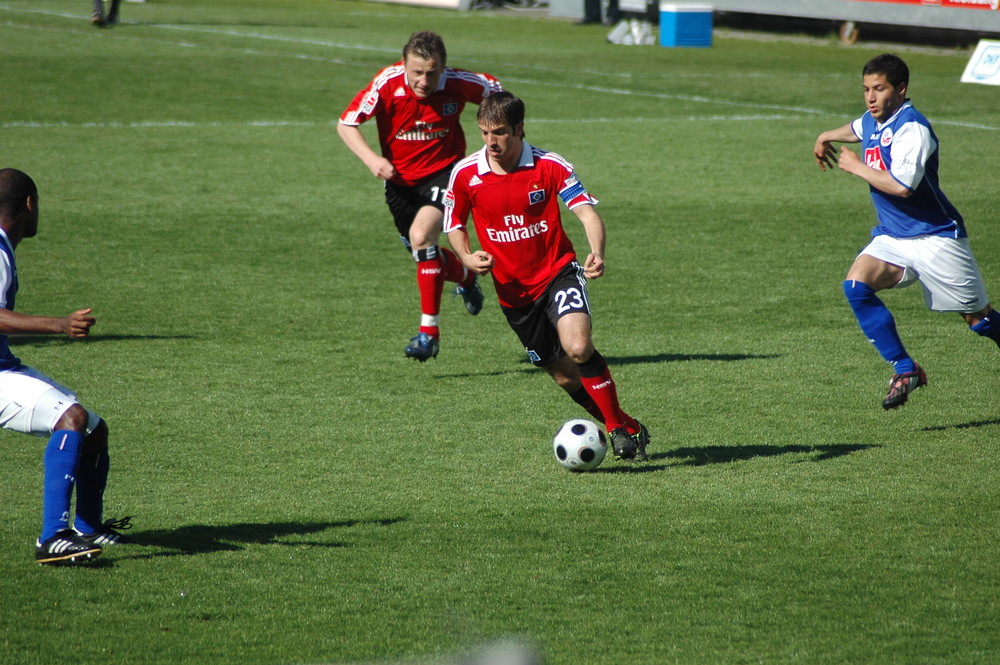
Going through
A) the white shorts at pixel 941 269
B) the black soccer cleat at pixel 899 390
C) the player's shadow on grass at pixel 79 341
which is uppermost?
the white shorts at pixel 941 269

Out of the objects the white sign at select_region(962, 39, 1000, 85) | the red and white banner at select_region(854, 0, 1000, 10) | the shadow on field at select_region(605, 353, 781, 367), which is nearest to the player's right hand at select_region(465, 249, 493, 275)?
the shadow on field at select_region(605, 353, 781, 367)

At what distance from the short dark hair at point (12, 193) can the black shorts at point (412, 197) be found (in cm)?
431

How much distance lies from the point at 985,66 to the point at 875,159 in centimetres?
1906

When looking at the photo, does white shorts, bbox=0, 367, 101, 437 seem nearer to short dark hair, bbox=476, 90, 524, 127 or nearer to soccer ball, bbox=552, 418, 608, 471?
soccer ball, bbox=552, 418, 608, 471

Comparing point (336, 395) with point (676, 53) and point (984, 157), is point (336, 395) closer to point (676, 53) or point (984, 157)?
point (984, 157)

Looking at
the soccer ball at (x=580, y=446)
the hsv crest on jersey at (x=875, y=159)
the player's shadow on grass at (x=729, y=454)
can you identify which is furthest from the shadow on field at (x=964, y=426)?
the soccer ball at (x=580, y=446)

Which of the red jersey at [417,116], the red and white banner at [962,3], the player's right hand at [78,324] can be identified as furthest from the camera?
the red and white banner at [962,3]

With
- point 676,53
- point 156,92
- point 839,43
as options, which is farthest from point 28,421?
point 839,43

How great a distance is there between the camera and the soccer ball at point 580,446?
253 inches

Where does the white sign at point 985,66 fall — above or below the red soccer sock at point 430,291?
below

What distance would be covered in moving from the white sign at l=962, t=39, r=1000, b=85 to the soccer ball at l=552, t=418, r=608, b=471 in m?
20.4

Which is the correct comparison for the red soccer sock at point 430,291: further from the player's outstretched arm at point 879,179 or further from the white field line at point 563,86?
the white field line at point 563,86

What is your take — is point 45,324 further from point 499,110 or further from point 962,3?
point 962,3

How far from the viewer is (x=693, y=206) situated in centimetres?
1427
